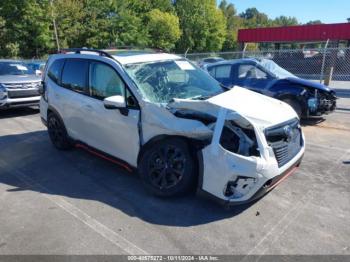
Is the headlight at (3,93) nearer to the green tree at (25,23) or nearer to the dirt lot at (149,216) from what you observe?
the dirt lot at (149,216)

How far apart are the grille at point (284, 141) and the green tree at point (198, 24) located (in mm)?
61012

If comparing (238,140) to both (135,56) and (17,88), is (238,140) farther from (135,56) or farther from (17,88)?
(17,88)

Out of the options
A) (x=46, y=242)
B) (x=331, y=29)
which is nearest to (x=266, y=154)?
(x=46, y=242)

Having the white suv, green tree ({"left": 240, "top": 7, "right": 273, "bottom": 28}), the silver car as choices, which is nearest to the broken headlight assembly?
the white suv

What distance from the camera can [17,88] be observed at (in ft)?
33.4

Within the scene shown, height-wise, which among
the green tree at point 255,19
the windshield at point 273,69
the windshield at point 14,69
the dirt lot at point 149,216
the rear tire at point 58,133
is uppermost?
the green tree at point 255,19

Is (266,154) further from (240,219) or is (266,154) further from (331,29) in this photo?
(331,29)

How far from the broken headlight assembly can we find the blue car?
517cm

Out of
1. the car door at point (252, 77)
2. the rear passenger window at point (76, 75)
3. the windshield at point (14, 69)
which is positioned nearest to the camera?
the rear passenger window at point (76, 75)

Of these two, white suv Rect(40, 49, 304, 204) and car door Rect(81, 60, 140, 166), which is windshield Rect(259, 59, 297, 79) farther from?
car door Rect(81, 60, 140, 166)

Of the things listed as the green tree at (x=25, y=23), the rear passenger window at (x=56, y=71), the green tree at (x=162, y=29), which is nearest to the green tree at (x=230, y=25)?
the green tree at (x=162, y=29)

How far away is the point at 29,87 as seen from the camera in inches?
411

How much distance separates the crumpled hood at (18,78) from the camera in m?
10.2

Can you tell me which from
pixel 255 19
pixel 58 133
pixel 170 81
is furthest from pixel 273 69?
pixel 255 19
